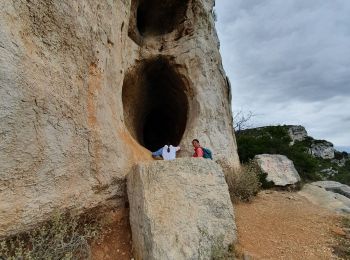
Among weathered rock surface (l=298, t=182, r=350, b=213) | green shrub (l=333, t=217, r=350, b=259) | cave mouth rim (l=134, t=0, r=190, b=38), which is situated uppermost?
cave mouth rim (l=134, t=0, r=190, b=38)

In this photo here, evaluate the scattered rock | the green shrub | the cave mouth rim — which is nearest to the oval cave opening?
the cave mouth rim

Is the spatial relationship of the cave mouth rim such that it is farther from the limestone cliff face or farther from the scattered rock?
the scattered rock

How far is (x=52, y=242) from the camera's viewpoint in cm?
391

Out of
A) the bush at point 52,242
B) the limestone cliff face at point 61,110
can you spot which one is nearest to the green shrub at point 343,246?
the limestone cliff face at point 61,110

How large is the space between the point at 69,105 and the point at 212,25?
6269mm

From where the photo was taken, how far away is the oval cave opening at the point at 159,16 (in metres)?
9.16

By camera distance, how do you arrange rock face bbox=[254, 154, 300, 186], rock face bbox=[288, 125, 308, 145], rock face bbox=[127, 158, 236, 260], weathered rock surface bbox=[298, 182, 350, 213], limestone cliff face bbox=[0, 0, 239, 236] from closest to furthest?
1. limestone cliff face bbox=[0, 0, 239, 236]
2. rock face bbox=[127, 158, 236, 260]
3. weathered rock surface bbox=[298, 182, 350, 213]
4. rock face bbox=[254, 154, 300, 186]
5. rock face bbox=[288, 125, 308, 145]

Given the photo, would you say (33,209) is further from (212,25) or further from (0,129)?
(212,25)

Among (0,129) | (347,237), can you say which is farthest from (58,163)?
(347,237)

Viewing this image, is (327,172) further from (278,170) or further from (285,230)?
(285,230)

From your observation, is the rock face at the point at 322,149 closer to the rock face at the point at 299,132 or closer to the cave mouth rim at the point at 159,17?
the rock face at the point at 299,132

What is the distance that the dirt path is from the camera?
4.60m

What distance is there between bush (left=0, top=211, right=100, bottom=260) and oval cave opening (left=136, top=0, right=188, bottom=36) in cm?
634

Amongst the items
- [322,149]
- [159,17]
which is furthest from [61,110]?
[322,149]
